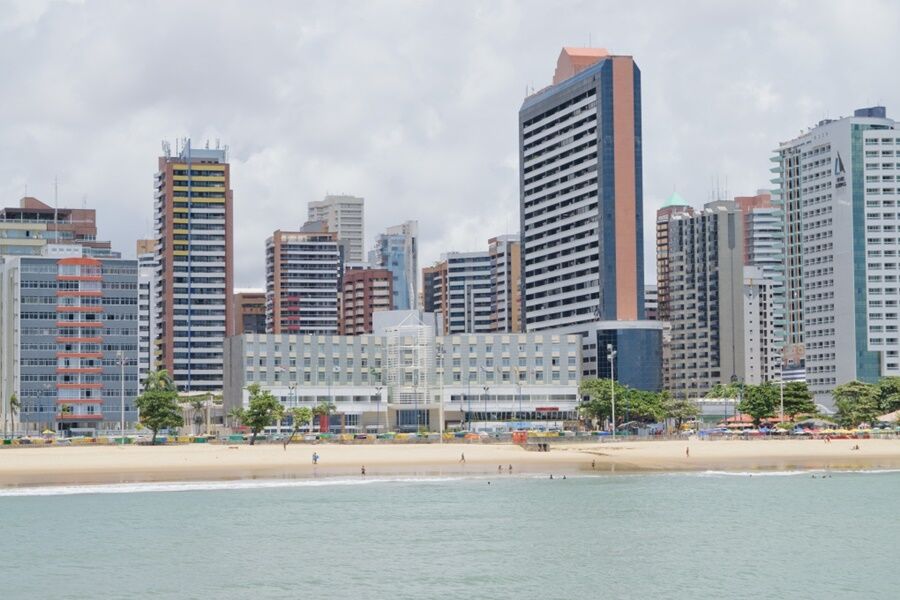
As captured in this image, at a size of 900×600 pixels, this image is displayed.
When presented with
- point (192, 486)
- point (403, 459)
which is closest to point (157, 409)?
point (403, 459)

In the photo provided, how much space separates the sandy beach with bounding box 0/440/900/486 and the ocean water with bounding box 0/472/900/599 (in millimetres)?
12394

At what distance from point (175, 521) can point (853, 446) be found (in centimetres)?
9675

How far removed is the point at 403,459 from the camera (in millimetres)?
150375

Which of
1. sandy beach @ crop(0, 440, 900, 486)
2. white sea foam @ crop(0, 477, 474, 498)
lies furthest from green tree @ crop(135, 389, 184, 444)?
white sea foam @ crop(0, 477, 474, 498)

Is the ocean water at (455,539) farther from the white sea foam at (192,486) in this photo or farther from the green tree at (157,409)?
the green tree at (157,409)

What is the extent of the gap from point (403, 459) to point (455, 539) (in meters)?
65.5

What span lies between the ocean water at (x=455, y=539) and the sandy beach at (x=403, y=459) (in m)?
12.4

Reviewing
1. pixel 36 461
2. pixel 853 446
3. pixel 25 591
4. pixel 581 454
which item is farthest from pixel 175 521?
pixel 853 446

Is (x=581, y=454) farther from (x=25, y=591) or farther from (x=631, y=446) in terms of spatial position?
(x=25, y=591)

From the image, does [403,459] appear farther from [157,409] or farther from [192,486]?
[157,409]

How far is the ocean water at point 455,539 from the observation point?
229ft

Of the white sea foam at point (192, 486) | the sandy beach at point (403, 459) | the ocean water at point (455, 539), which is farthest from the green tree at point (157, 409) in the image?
the ocean water at point (455, 539)

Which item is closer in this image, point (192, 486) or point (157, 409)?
point (192, 486)

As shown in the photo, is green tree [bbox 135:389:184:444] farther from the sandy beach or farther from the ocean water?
the ocean water
